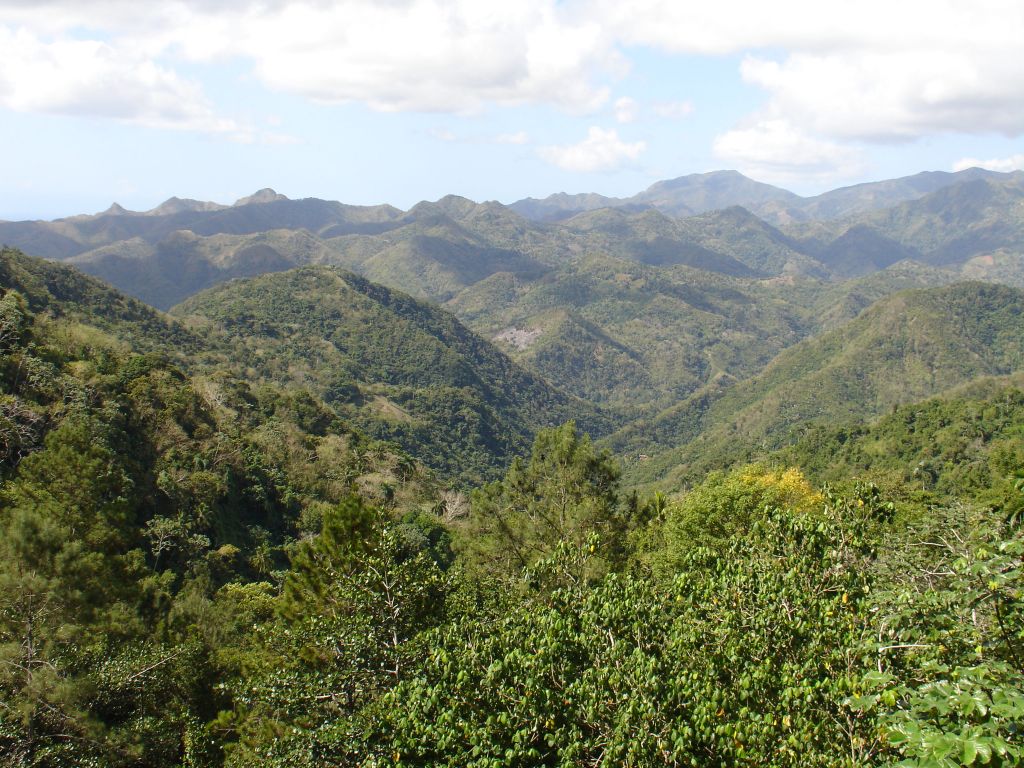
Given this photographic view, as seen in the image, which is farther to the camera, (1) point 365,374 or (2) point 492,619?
(1) point 365,374

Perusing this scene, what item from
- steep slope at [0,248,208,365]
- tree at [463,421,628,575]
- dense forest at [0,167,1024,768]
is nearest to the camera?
dense forest at [0,167,1024,768]

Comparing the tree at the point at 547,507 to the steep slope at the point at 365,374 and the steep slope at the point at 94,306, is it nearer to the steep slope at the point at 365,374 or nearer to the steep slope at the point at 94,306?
the steep slope at the point at 94,306

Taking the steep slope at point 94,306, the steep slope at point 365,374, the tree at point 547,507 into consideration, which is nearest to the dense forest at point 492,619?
the tree at point 547,507

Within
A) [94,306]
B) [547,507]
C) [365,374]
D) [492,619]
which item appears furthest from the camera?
[365,374]

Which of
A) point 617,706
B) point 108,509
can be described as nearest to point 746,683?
point 617,706

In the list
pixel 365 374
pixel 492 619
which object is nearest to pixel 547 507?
pixel 492 619

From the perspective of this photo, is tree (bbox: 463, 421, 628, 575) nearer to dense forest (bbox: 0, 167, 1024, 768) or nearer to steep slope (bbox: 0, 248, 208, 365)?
dense forest (bbox: 0, 167, 1024, 768)

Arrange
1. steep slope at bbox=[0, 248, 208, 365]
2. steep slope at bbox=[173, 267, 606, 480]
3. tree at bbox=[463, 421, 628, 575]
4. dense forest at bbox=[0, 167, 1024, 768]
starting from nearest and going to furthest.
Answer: dense forest at bbox=[0, 167, 1024, 768]
tree at bbox=[463, 421, 628, 575]
steep slope at bbox=[0, 248, 208, 365]
steep slope at bbox=[173, 267, 606, 480]

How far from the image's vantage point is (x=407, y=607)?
12.6 meters

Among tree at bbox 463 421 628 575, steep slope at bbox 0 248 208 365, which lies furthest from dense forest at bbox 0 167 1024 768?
steep slope at bbox 0 248 208 365

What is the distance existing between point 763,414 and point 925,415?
321 ft

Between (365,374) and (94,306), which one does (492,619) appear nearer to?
(94,306)

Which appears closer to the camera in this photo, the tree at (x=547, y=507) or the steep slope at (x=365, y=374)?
the tree at (x=547, y=507)

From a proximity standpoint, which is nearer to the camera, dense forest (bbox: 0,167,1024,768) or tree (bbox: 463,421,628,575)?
dense forest (bbox: 0,167,1024,768)
